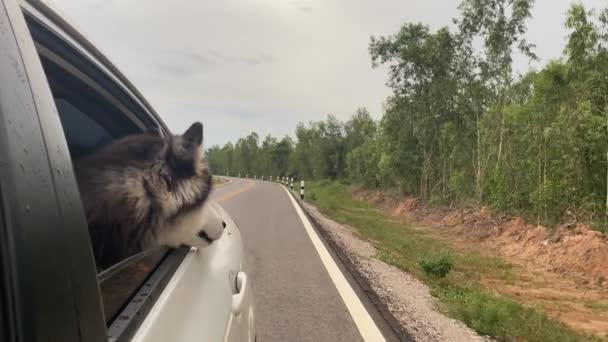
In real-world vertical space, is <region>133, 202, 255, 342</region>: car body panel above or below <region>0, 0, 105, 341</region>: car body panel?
below

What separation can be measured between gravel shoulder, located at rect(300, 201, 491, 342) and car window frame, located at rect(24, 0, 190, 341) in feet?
10.3

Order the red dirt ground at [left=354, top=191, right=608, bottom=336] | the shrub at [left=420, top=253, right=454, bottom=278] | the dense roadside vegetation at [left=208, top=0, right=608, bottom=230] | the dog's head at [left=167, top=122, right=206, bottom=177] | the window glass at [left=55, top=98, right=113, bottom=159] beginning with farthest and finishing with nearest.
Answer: the dense roadside vegetation at [left=208, top=0, right=608, bottom=230] → the shrub at [left=420, top=253, right=454, bottom=278] → the red dirt ground at [left=354, top=191, right=608, bottom=336] → the dog's head at [left=167, top=122, right=206, bottom=177] → the window glass at [left=55, top=98, right=113, bottom=159]

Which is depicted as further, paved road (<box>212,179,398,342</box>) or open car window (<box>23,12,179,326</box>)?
paved road (<box>212,179,398,342</box>)

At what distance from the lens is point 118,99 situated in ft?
7.13

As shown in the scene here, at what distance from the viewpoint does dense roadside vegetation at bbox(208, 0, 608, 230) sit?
12.6 metres

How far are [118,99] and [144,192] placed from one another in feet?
1.53

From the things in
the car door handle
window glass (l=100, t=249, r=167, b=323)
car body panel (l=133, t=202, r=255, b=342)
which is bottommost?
the car door handle

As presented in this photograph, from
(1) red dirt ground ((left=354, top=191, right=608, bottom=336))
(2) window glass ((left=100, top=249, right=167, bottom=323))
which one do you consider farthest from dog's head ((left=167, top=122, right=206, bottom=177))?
(1) red dirt ground ((left=354, top=191, right=608, bottom=336))

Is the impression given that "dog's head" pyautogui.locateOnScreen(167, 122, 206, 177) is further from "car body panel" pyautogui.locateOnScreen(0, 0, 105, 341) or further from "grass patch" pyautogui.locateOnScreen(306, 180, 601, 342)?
"grass patch" pyautogui.locateOnScreen(306, 180, 601, 342)

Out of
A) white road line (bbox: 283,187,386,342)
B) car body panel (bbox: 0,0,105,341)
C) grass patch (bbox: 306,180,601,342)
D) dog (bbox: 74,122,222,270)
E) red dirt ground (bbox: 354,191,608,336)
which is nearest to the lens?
car body panel (bbox: 0,0,105,341)

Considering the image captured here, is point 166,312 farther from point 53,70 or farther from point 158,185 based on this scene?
point 53,70

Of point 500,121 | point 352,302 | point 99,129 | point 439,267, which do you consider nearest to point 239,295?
point 99,129

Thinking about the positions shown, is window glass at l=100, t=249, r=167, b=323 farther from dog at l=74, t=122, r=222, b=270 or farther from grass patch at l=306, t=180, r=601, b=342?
grass patch at l=306, t=180, r=601, b=342

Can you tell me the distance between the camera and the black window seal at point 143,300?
4.28 feet
